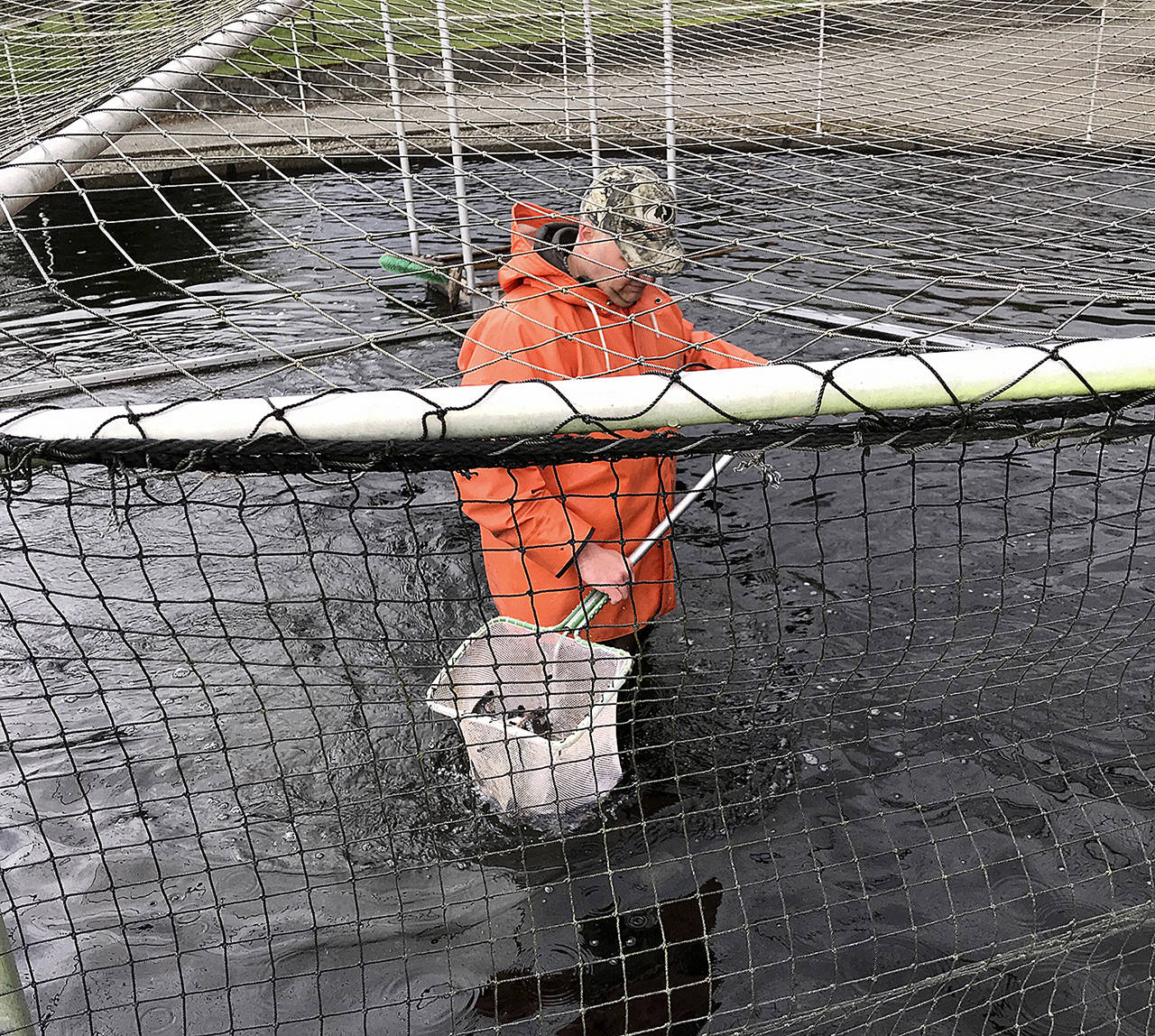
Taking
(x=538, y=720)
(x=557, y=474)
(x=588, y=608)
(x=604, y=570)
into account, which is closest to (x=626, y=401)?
(x=557, y=474)

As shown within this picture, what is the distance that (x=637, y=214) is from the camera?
343cm

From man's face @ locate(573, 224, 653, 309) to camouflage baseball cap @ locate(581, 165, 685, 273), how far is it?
0.12 feet

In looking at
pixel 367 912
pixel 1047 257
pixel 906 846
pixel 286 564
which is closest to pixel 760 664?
pixel 906 846

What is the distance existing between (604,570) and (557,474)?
347 mm

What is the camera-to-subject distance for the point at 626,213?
3414 mm

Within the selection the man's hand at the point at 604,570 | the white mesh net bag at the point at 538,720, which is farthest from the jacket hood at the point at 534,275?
the white mesh net bag at the point at 538,720

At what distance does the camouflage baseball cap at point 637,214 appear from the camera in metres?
3.37

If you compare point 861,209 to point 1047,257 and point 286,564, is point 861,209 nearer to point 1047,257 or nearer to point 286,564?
point 1047,257

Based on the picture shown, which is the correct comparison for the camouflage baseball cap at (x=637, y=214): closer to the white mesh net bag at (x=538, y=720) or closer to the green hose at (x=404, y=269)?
Result: the white mesh net bag at (x=538, y=720)

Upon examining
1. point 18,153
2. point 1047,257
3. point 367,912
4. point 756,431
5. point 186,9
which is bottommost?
point 367,912

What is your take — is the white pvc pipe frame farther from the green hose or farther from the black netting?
the green hose

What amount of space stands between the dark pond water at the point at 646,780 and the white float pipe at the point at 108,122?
285mm

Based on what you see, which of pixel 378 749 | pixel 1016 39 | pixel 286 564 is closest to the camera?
pixel 378 749

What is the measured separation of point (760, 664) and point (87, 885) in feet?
8.16
